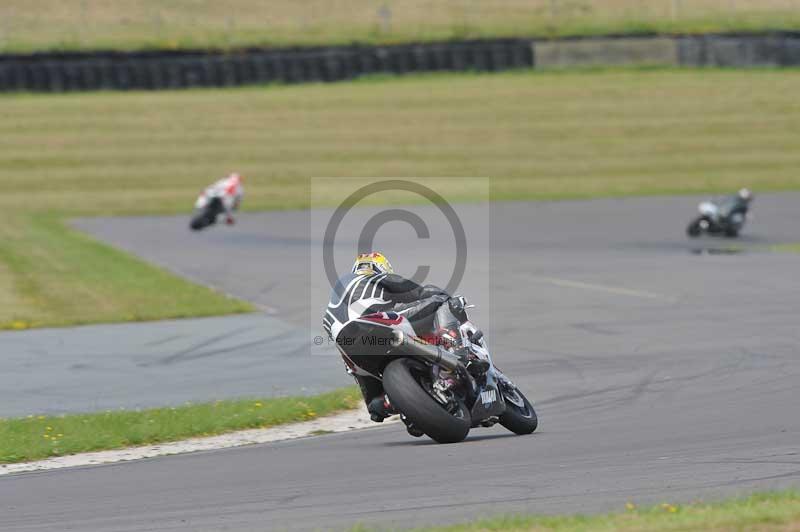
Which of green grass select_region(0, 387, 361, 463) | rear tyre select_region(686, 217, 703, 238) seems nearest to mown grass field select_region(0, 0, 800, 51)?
rear tyre select_region(686, 217, 703, 238)

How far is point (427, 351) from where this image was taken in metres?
9.32

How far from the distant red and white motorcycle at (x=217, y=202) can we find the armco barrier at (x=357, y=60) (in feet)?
48.2

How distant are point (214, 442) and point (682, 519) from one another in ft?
16.7

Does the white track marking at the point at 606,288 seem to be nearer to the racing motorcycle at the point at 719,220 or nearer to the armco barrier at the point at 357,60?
the racing motorcycle at the point at 719,220

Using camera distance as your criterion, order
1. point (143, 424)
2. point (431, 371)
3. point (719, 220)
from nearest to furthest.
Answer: point (431, 371)
point (143, 424)
point (719, 220)

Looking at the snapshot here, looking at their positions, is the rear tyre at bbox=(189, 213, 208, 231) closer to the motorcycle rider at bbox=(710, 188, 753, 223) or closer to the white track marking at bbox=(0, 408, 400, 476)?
the motorcycle rider at bbox=(710, 188, 753, 223)

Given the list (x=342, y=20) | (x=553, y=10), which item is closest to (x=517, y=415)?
(x=342, y=20)

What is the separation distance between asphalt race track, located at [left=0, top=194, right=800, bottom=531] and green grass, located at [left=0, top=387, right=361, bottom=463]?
0.88 m

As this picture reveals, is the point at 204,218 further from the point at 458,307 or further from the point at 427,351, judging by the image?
the point at 427,351

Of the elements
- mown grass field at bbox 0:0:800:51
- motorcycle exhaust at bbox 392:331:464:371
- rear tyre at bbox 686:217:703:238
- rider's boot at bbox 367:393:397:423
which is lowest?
rear tyre at bbox 686:217:703:238

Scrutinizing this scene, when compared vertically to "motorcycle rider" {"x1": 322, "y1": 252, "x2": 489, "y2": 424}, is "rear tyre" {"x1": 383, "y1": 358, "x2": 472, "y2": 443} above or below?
below

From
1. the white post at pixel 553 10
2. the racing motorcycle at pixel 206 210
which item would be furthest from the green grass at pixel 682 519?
the white post at pixel 553 10

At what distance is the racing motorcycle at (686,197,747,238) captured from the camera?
27469mm

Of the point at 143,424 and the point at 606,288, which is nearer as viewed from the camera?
the point at 143,424
